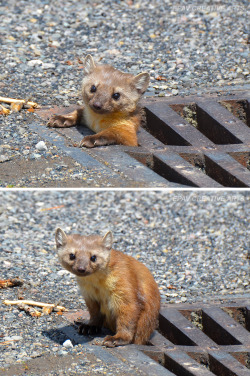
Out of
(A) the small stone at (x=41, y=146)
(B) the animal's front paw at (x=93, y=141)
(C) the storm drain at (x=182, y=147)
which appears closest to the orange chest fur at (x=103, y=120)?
(C) the storm drain at (x=182, y=147)

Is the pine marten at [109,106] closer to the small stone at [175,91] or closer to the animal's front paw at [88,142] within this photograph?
the animal's front paw at [88,142]


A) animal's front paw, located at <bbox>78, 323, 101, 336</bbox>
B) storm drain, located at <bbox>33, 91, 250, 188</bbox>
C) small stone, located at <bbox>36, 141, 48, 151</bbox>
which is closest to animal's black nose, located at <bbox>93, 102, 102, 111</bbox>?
storm drain, located at <bbox>33, 91, 250, 188</bbox>

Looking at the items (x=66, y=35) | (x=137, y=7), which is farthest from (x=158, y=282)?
(x=137, y=7)

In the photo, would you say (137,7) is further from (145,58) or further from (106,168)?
(106,168)

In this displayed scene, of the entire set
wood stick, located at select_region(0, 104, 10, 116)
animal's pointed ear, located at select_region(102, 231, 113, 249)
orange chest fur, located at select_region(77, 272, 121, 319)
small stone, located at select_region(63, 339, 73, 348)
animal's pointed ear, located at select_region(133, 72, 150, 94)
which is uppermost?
animal's pointed ear, located at select_region(133, 72, 150, 94)

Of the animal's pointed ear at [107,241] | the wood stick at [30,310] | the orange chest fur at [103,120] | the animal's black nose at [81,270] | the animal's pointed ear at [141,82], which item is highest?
the animal's pointed ear at [141,82]

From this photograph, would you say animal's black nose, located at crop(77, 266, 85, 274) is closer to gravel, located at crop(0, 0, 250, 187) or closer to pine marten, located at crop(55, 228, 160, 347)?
pine marten, located at crop(55, 228, 160, 347)
